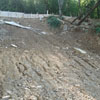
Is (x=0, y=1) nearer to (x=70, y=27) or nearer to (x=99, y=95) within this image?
(x=70, y=27)

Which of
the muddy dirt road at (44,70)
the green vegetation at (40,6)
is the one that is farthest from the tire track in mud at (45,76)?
the green vegetation at (40,6)

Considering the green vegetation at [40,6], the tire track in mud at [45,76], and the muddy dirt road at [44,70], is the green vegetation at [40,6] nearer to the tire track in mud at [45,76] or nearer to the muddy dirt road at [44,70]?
the muddy dirt road at [44,70]

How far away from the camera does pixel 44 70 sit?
4.28 m

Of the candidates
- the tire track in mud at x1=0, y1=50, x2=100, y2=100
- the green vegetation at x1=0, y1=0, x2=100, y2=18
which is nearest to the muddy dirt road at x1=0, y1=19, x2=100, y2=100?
the tire track in mud at x1=0, y1=50, x2=100, y2=100

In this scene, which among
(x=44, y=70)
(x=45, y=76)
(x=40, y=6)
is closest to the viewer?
(x=45, y=76)

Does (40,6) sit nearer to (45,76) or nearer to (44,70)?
(44,70)

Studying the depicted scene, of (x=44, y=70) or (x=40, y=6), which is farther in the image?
(x=40, y=6)

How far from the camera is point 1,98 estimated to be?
294 cm

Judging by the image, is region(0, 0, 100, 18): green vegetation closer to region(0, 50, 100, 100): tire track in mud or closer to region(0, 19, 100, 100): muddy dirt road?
region(0, 19, 100, 100): muddy dirt road

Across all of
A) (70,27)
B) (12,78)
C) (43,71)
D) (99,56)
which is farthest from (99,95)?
(70,27)

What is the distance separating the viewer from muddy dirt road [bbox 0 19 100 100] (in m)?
3.28

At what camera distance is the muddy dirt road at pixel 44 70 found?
3.28 meters

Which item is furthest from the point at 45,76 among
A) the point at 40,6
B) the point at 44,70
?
the point at 40,6

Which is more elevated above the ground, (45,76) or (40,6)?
(40,6)
